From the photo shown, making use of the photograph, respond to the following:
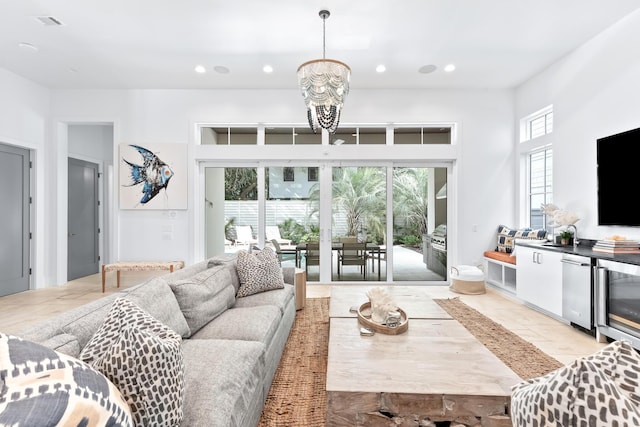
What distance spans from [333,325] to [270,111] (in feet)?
13.3

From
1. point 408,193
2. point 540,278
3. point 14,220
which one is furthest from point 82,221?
point 540,278

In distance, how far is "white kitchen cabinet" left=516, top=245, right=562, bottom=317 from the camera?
344 centimetres

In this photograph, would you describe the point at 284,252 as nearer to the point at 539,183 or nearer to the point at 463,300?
the point at 463,300

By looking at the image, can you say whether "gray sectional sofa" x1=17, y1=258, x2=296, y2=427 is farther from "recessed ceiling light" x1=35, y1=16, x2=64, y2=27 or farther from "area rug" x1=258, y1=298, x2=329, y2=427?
"recessed ceiling light" x1=35, y1=16, x2=64, y2=27

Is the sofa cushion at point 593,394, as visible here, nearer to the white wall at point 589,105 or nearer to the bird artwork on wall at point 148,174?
the white wall at point 589,105

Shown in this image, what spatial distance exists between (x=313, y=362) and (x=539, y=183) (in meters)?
4.56

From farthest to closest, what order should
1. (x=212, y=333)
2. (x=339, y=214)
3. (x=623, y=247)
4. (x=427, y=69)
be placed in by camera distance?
(x=339, y=214)
(x=427, y=69)
(x=623, y=247)
(x=212, y=333)

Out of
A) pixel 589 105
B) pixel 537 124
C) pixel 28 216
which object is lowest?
pixel 28 216

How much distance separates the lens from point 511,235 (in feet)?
16.0

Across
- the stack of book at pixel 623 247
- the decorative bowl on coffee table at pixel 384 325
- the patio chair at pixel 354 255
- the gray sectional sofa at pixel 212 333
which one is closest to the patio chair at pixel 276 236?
the patio chair at pixel 354 255

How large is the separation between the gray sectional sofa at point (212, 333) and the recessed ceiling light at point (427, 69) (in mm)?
3747

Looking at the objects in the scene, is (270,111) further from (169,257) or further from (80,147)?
(80,147)

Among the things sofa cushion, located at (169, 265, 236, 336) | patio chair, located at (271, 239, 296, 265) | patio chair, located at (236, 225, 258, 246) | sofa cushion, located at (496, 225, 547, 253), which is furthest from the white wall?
patio chair, located at (236, 225, 258, 246)

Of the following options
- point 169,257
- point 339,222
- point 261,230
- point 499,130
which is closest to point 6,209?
point 169,257
